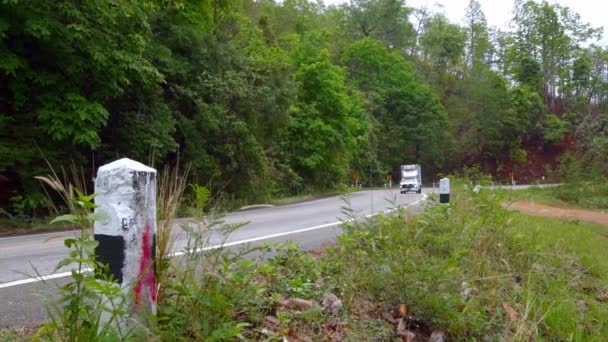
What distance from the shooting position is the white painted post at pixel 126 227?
2.61 meters

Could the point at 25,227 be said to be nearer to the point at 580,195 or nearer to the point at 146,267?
the point at 146,267

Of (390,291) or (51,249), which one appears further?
(51,249)

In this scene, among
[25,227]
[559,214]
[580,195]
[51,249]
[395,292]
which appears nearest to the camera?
[395,292]

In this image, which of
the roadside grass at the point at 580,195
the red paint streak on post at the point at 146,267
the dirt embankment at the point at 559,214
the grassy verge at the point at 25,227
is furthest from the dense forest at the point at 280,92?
the dirt embankment at the point at 559,214

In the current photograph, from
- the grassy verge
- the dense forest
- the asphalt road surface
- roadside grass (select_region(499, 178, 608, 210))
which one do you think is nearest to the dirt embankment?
roadside grass (select_region(499, 178, 608, 210))

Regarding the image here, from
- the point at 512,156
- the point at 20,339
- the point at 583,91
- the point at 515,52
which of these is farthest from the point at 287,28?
the point at 20,339

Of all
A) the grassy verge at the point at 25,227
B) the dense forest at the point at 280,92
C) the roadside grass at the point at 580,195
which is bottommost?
the roadside grass at the point at 580,195

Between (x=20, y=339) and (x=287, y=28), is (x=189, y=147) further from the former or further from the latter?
(x=287, y=28)

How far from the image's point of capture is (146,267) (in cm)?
266


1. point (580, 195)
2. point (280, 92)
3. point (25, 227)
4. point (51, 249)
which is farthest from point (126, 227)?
point (580, 195)

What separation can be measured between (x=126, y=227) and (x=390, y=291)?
229 cm

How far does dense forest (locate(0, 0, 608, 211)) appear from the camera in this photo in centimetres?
1345

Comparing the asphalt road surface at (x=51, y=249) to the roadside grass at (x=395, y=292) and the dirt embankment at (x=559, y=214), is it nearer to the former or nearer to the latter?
the roadside grass at (x=395, y=292)

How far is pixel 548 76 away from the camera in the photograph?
67062 millimetres
